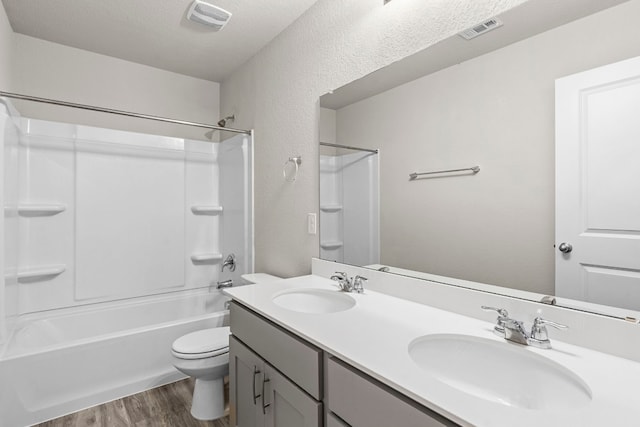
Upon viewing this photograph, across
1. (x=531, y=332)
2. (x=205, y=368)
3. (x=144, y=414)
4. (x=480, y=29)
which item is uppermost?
→ (x=480, y=29)

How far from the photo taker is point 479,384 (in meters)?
0.96

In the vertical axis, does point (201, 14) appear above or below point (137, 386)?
above

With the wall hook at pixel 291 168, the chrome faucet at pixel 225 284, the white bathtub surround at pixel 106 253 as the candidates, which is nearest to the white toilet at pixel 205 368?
the white bathtub surround at pixel 106 253

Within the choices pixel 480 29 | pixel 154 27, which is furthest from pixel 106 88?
pixel 480 29

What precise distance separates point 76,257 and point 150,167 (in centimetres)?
89

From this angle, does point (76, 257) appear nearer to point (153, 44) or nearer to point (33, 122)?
point (33, 122)

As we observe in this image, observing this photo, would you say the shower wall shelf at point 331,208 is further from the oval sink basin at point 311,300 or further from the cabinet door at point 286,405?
the cabinet door at point 286,405

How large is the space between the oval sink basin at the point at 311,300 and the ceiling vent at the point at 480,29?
1.18 metres

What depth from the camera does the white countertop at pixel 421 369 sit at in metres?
0.63

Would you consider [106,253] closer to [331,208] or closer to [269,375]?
[331,208]

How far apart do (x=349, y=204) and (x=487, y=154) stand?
30.8 inches

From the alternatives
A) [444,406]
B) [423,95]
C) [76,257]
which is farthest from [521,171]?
[76,257]

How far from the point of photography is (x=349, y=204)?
5.95 ft

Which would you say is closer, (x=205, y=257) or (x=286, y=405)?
(x=286, y=405)
